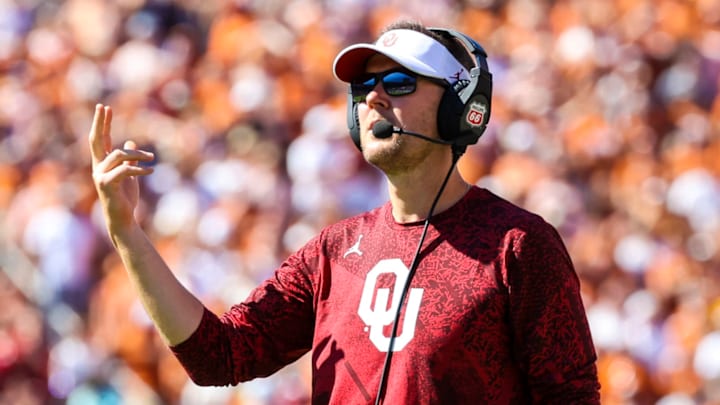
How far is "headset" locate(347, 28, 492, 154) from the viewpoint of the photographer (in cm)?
245

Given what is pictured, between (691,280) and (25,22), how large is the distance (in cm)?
512

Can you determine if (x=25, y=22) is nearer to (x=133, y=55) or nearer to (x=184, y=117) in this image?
(x=133, y=55)

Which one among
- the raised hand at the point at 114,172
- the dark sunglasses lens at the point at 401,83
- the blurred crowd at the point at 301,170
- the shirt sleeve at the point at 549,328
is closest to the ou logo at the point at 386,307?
the shirt sleeve at the point at 549,328

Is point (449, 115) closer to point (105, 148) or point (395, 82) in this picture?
point (395, 82)

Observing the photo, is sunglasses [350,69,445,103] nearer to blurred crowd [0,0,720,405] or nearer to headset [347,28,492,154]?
headset [347,28,492,154]

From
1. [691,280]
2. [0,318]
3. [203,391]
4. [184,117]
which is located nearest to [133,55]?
[184,117]

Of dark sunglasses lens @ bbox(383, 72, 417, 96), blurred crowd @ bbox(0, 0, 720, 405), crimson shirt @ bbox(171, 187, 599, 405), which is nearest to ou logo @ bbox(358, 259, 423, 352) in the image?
crimson shirt @ bbox(171, 187, 599, 405)

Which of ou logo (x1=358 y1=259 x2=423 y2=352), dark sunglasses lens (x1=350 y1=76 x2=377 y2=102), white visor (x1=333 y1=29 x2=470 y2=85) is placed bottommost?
ou logo (x1=358 y1=259 x2=423 y2=352)

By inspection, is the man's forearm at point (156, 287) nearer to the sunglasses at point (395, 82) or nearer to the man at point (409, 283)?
the man at point (409, 283)

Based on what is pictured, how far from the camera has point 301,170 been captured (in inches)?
253

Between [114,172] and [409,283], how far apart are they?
0.63 metres

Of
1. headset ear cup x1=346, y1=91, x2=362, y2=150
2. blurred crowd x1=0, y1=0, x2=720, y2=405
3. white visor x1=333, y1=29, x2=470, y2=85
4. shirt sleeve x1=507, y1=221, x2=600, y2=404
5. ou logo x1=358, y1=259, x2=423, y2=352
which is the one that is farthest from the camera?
blurred crowd x1=0, y1=0, x2=720, y2=405

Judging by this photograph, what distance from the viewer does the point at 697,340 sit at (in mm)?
5078

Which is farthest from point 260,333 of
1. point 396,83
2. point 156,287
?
point 396,83
